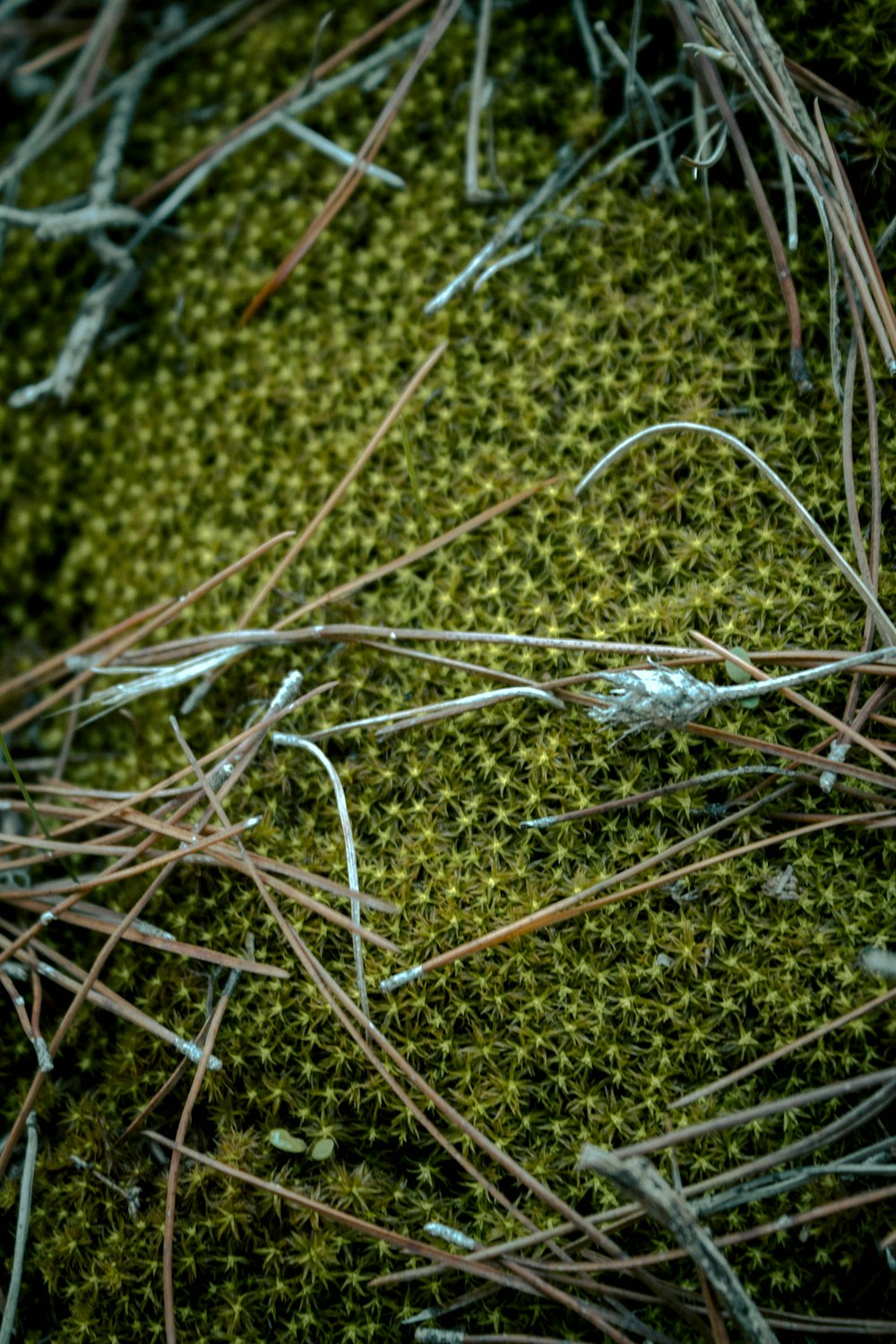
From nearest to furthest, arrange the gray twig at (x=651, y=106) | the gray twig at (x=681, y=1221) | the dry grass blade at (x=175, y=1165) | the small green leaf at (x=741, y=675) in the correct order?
the gray twig at (x=681, y=1221)
the dry grass blade at (x=175, y=1165)
the small green leaf at (x=741, y=675)
the gray twig at (x=651, y=106)

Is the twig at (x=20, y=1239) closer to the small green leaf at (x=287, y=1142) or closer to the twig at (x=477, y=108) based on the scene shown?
the small green leaf at (x=287, y=1142)

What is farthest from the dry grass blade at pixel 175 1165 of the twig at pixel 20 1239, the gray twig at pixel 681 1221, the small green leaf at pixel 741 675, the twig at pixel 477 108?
the twig at pixel 477 108

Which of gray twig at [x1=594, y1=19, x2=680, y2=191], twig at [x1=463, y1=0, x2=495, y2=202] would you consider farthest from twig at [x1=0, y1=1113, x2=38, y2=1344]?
gray twig at [x1=594, y1=19, x2=680, y2=191]

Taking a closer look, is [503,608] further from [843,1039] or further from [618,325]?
[843,1039]

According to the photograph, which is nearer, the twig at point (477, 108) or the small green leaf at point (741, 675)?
the small green leaf at point (741, 675)

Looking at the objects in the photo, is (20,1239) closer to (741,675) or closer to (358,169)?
(741,675)

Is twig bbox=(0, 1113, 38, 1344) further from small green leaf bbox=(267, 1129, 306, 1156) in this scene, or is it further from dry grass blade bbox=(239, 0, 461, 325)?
dry grass blade bbox=(239, 0, 461, 325)

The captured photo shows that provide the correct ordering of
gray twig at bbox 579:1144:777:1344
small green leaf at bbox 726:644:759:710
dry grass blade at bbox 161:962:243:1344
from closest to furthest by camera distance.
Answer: gray twig at bbox 579:1144:777:1344 → dry grass blade at bbox 161:962:243:1344 → small green leaf at bbox 726:644:759:710
